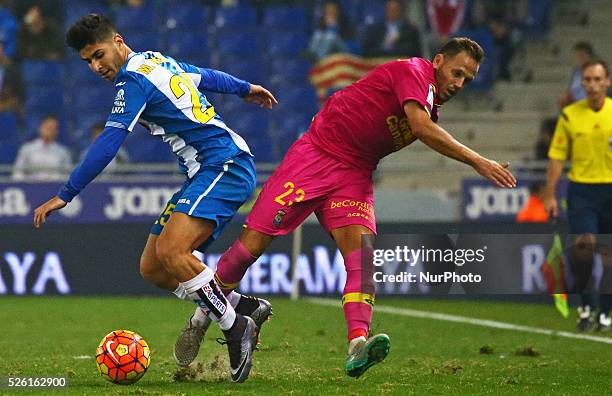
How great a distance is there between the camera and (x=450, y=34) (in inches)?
778

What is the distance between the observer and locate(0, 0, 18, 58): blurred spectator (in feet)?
65.0

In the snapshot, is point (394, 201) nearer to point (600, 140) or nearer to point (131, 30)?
point (600, 140)

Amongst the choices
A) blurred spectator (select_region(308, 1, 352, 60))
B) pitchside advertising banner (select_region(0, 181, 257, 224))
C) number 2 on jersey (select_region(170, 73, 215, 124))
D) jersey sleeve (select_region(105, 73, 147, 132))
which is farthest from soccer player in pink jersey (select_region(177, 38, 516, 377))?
blurred spectator (select_region(308, 1, 352, 60))

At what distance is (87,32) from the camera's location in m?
7.65

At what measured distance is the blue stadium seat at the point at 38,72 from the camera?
20.1 m

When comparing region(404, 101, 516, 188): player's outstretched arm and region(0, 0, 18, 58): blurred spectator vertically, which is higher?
region(0, 0, 18, 58): blurred spectator

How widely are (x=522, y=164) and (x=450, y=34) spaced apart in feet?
16.2

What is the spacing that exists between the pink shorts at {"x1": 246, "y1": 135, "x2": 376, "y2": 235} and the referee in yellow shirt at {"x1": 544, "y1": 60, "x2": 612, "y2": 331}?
162 inches

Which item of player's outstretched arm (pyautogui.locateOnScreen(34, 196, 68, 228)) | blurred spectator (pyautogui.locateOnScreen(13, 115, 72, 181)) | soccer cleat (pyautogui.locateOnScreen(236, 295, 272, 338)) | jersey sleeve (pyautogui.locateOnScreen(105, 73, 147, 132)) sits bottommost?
soccer cleat (pyautogui.locateOnScreen(236, 295, 272, 338))

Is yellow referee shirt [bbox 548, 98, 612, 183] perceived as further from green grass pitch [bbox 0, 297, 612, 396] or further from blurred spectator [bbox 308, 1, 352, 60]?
blurred spectator [bbox 308, 1, 352, 60]

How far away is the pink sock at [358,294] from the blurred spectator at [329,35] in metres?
12.0

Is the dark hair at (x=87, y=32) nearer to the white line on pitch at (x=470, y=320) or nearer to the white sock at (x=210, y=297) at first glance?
the white sock at (x=210, y=297)

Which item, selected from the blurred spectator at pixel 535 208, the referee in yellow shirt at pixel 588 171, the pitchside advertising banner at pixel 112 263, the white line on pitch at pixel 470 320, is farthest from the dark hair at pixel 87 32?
the blurred spectator at pixel 535 208

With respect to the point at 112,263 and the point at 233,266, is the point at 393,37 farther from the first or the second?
the point at 233,266
